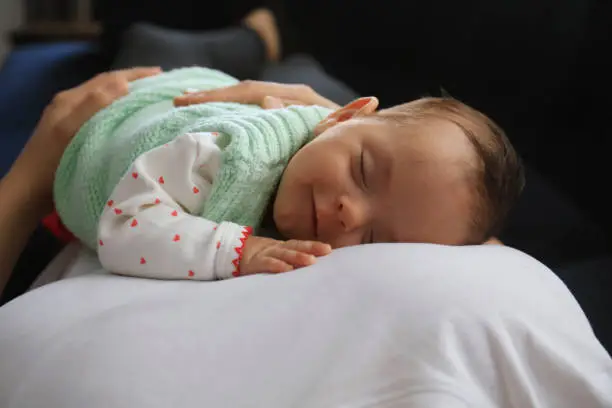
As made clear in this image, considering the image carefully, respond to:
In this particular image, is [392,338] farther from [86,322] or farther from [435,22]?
[435,22]

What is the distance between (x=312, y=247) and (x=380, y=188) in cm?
14

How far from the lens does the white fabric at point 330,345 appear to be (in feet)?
1.69

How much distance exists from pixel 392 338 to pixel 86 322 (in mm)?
269

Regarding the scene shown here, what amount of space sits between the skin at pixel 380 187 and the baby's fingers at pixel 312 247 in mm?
86

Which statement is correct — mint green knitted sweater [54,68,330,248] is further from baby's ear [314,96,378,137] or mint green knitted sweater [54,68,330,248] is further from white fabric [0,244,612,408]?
white fabric [0,244,612,408]

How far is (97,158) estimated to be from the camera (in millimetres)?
915

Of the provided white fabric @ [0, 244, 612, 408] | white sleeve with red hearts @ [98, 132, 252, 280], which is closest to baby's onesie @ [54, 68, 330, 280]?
white sleeve with red hearts @ [98, 132, 252, 280]

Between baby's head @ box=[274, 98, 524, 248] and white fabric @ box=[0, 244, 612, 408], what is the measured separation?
0.53 feet

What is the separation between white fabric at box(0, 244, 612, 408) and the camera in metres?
0.51

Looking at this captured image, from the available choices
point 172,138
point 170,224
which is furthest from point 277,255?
point 172,138

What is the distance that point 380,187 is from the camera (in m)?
0.78

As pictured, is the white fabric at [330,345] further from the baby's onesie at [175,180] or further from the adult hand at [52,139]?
the adult hand at [52,139]

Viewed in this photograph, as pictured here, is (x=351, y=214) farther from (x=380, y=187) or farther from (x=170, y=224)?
(x=170, y=224)

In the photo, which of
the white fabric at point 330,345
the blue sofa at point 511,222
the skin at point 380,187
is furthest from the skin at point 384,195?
the blue sofa at point 511,222
